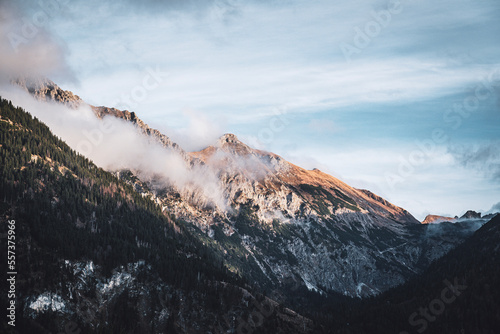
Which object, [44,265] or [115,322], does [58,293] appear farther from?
[115,322]

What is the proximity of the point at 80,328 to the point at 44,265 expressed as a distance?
3826 cm

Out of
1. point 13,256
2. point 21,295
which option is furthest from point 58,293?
point 13,256

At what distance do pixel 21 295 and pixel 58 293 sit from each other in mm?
15948

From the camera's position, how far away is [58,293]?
191750mm

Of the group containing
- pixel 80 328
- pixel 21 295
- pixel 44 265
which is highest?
pixel 44 265

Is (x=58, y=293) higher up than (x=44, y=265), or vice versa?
A: (x=44, y=265)

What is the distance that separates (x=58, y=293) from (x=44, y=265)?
59.3 ft

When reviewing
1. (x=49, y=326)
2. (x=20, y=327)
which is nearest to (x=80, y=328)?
(x=49, y=326)

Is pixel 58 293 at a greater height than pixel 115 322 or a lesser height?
greater

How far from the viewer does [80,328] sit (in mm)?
187750

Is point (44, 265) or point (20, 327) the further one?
point (44, 265)

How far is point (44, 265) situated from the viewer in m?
200

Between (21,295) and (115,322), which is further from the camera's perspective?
(115,322)

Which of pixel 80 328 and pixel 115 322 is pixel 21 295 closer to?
pixel 80 328
